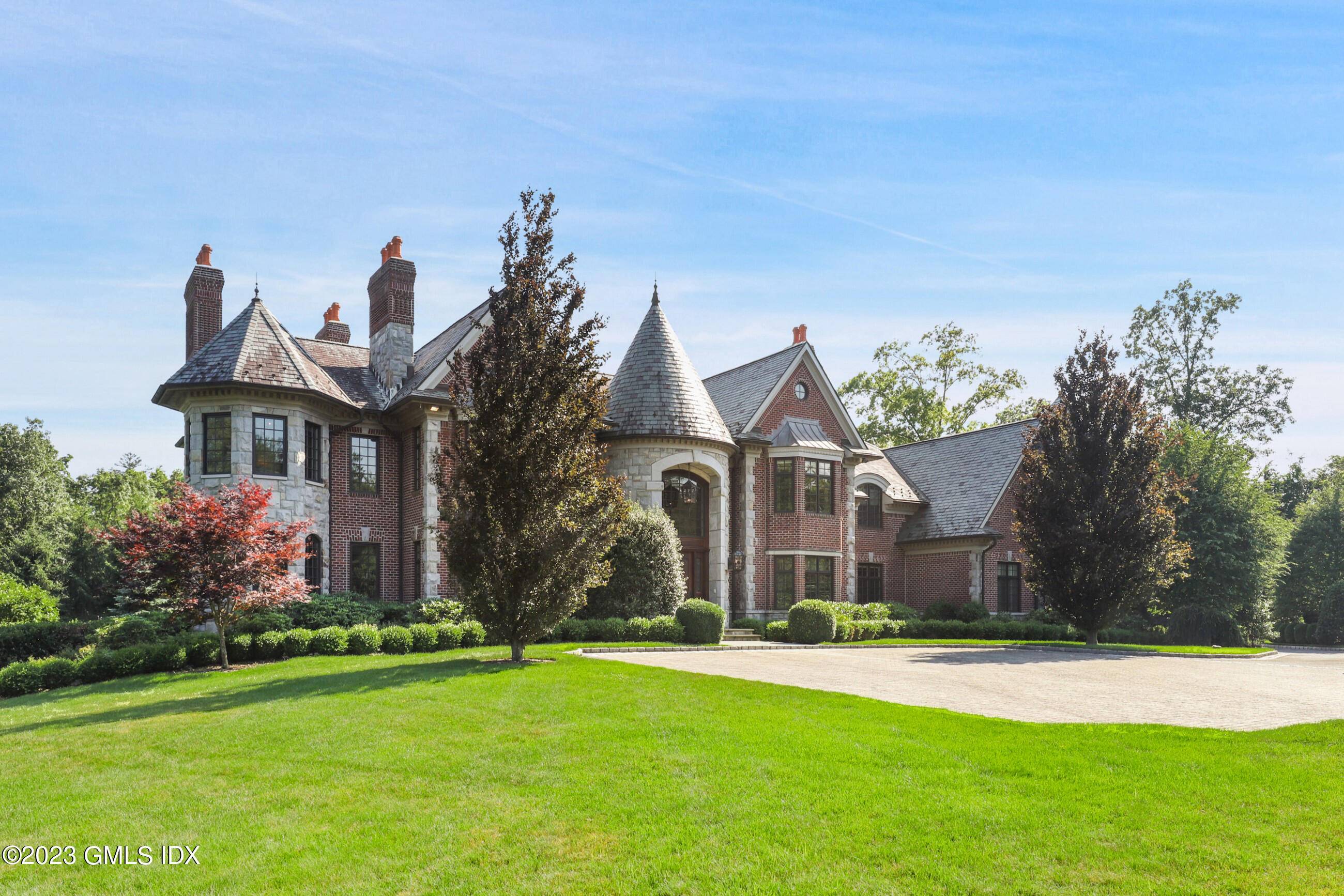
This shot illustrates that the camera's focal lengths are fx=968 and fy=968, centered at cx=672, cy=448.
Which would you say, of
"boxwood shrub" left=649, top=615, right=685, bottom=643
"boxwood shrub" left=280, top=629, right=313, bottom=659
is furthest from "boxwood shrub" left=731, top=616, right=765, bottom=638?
"boxwood shrub" left=280, top=629, right=313, bottom=659

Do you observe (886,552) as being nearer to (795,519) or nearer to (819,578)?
(819,578)

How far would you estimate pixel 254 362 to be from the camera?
80.0 ft

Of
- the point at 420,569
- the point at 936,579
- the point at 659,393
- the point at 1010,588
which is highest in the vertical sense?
the point at 659,393

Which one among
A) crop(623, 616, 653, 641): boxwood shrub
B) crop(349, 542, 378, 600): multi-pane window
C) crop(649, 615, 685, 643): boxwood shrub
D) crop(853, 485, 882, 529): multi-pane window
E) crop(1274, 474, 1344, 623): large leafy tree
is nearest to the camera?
crop(623, 616, 653, 641): boxwood shrub

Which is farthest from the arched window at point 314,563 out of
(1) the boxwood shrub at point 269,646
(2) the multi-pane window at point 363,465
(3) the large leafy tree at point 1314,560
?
(3) the large leafy tree at point 1314,560

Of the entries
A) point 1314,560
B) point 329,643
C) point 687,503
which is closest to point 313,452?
point 329,643

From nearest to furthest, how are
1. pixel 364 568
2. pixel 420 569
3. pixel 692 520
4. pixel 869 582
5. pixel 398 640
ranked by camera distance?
1. pixel 398 640
2. pixel 420 569
3. pixel 364 568
4. pixel 692 520
5. pixel 869 582

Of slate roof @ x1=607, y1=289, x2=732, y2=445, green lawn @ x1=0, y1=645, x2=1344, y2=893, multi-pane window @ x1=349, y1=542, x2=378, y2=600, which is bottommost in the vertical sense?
green lawn @ x1=0, y1=645, x2=1344, y2=893

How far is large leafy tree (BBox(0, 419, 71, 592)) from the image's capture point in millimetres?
36531

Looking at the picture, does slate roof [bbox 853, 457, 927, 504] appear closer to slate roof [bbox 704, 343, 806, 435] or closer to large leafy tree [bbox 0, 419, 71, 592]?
slate roof [bbox 704, 343, 806, 435]

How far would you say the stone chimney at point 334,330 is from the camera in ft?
107

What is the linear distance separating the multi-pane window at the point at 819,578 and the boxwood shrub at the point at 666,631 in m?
8.51

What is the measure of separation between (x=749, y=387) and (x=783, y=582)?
6646 millimetres

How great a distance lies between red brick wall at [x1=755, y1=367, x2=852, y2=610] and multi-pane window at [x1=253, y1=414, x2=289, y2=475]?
13745 millimetres
